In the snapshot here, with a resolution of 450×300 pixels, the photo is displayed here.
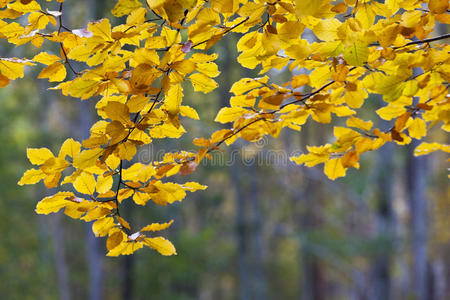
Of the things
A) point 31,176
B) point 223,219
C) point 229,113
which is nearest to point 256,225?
point 223,219

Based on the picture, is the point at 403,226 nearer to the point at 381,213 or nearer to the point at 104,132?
the point at 381,213

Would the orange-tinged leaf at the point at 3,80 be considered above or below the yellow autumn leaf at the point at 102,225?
above

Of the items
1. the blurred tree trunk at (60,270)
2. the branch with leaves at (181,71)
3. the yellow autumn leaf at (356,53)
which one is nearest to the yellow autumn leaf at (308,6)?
the branch with leaves at (181,71)

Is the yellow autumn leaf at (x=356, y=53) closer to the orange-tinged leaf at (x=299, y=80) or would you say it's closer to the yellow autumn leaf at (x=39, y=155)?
the orange-tinged leaf at (x=299, y=80)

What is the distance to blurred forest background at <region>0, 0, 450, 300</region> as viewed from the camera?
25.8ft

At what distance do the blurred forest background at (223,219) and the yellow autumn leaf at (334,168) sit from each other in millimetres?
5436

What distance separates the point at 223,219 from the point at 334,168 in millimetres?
16956

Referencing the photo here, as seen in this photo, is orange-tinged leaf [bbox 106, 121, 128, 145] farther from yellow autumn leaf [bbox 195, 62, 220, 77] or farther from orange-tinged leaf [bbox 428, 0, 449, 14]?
orange-tinged leaf [bbox 428, 0, 449, 14]

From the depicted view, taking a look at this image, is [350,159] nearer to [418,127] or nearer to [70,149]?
[418,127]

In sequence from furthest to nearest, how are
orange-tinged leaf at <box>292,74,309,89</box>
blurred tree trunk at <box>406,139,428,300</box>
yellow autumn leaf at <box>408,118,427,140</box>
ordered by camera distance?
1. blurred tree trunk at <box>406,139,428,300</box>
2. yellow autumn leaf at <box>408,118,427,140</box>
3. orange-tinged leaf at <box>292,74,309,89</box>

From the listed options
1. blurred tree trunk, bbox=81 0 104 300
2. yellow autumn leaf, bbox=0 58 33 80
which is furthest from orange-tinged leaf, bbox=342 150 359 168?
blurred tree trunk, bbox=81 0 104 300

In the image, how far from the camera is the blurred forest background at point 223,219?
25.8ft

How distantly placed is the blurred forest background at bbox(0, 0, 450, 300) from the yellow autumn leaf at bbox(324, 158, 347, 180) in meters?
5.44

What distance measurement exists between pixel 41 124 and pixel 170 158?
14.0 m
